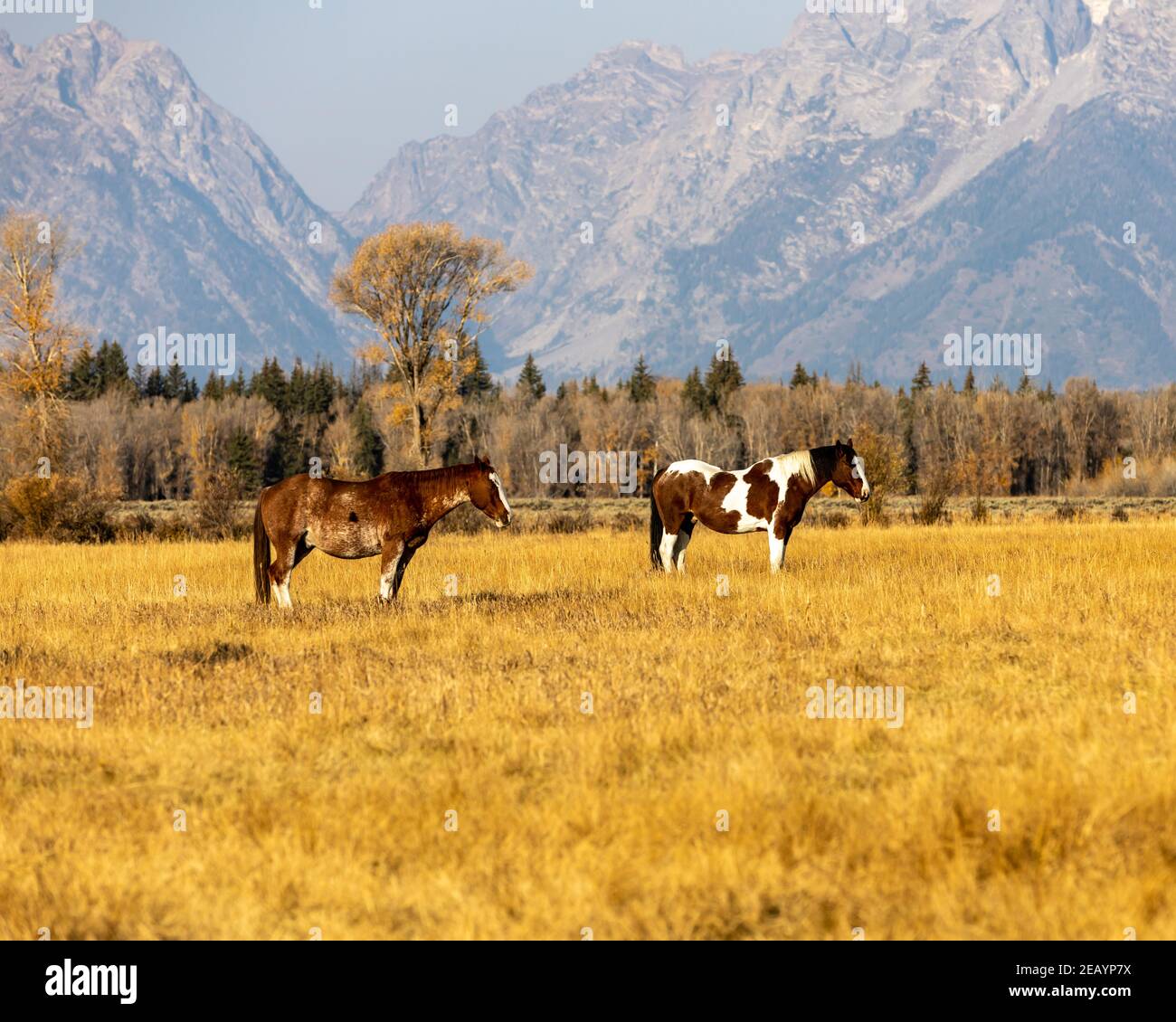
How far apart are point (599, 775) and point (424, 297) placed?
51.8 m

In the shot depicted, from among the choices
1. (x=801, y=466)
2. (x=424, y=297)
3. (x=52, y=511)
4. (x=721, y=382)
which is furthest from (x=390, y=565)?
(x=721, y=382)

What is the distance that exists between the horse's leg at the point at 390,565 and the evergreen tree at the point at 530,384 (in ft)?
420

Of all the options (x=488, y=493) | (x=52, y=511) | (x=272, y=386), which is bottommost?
(x=488, y=493)

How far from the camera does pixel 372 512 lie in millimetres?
15242

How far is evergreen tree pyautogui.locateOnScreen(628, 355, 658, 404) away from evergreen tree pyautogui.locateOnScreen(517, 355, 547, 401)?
33.4ft

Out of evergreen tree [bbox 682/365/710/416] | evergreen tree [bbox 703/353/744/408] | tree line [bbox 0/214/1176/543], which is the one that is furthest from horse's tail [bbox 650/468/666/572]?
evergreen tree [bbox 703/353/744/408]

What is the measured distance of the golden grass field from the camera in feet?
18.8

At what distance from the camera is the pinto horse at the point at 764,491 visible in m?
18.6

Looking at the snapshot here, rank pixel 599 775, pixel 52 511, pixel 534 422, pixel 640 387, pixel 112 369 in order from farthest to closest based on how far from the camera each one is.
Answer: pixel 640 387 → pixel 534 422 → pixel 112 369 → pixel 52 511 → pixel 599 775

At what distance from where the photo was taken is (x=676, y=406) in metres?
138

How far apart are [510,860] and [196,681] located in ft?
16.7

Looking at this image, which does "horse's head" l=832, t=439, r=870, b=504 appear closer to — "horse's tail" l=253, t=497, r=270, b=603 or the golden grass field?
the golden grass field

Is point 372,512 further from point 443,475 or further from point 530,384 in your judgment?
point 530,384
